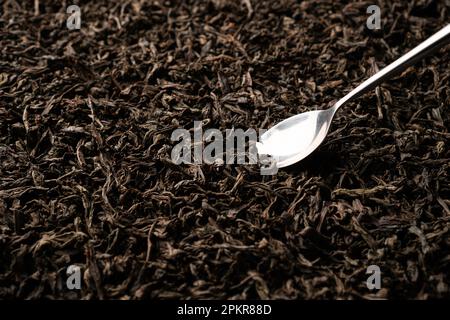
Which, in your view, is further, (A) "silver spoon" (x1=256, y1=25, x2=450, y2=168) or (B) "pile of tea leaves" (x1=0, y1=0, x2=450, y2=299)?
(A) "silver spoon" (x1=256, y1=25, x2=450, y2=168)

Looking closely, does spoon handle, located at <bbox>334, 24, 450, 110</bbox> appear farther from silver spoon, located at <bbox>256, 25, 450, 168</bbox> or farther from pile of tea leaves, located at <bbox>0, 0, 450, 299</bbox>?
pile of tea leaves, located at <bbox>0, 0, 450, 299</bbox>

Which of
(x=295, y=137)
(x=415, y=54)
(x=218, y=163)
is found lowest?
(x=218, y=163)

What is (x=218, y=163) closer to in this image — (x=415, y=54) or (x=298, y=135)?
(x=298, y=135)

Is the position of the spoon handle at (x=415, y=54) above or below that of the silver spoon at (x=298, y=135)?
above

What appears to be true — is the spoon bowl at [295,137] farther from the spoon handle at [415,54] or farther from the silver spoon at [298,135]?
the spoon handle at [415,54]

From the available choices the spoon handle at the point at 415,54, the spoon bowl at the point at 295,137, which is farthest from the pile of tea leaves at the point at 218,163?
the spoon handle at the point at 415,54

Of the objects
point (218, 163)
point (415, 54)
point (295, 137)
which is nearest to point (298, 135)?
point (295, 137)

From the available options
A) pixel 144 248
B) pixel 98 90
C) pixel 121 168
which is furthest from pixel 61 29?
pixel 144 248

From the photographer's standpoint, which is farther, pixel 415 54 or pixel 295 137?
pixel 295 137

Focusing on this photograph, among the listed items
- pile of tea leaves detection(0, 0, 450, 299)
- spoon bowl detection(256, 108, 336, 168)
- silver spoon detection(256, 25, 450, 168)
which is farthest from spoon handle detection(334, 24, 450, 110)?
pile of tea leaves detection(0, 0, 450, 299)
